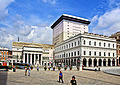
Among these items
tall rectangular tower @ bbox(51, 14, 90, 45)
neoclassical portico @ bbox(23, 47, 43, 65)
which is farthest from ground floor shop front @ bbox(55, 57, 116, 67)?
tall rectangular tower @ bbox(51, 14, 90, 45)

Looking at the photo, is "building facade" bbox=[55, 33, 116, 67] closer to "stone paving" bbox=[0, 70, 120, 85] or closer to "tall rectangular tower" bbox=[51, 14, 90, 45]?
"stone paving" bbox=[0, 70, 120, 85]

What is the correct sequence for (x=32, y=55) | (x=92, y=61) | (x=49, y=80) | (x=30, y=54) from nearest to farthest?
1. (x=49, y=80)
2. (x=92, y=61)
3. (x=30, y=54)
4. (x=32, y=55)

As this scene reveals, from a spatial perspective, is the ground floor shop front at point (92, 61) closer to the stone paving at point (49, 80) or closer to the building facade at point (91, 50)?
the building facade at point (91, 50)

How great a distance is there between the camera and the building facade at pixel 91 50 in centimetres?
5559

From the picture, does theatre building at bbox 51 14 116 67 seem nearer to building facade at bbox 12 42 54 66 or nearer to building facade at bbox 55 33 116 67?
building facade at bbox 55 33 116 67

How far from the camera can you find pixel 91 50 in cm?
5712

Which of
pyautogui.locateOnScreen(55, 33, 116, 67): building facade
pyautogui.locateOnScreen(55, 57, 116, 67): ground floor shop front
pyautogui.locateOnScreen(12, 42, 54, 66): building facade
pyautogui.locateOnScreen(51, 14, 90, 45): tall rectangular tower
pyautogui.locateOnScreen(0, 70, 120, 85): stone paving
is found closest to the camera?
pyautogui.locateOnScreen(0, 70, 120, 85): stone paving

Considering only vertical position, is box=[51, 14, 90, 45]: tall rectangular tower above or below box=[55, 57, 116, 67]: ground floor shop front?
above

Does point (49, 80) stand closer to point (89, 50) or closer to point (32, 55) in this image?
point (89, 50)

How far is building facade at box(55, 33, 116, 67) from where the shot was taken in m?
55.6

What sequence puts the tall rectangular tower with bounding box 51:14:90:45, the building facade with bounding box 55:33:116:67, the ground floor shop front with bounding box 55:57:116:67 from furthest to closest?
the tall rectangular tower with bounding box 51:14:90:45 → the building facade with bounding box 55:33:116:67 → the ground floor shop front with bounding box 55:57:116:67

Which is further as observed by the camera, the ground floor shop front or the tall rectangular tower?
the tall rectangular tower

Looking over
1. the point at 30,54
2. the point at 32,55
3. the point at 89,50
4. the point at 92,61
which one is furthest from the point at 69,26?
the point at 92,61

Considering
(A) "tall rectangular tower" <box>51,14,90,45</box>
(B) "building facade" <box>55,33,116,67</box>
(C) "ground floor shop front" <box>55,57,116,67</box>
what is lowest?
(C) "ground floor shop front" <box>55,57,116,67</box>
